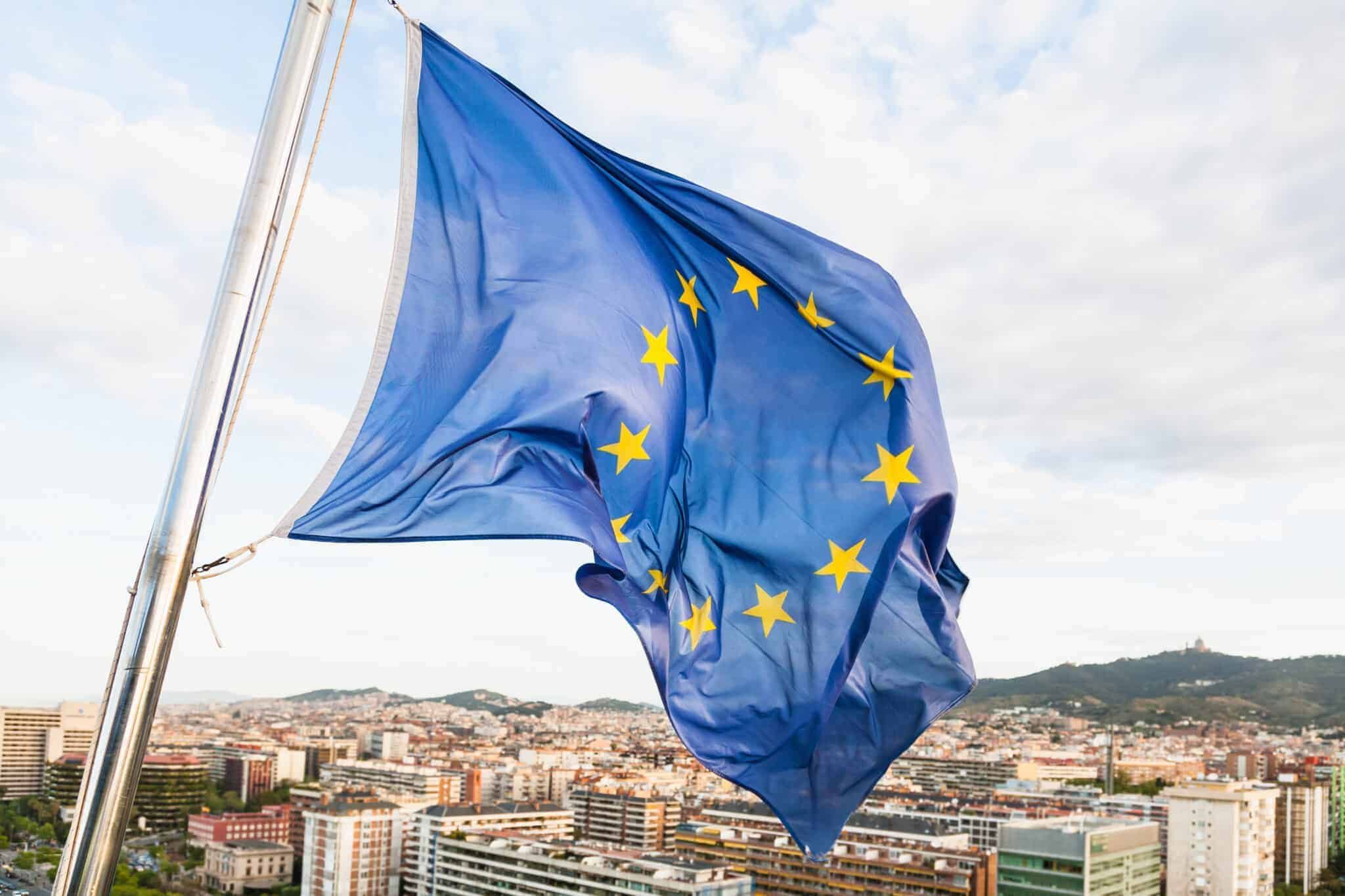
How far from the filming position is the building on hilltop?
41950mm

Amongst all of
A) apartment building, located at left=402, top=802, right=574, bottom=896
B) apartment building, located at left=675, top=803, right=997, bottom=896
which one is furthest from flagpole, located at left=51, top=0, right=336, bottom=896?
apartment building, located at left=402, top=802, right=574, bottom=896

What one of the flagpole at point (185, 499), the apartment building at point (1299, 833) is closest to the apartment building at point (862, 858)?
the apartment building at point (1299, 833)

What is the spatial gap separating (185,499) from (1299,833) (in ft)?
132

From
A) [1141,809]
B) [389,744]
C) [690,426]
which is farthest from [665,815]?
[690,426]

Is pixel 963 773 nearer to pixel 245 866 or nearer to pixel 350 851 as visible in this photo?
pixel 350 851

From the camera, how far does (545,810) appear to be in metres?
39.7

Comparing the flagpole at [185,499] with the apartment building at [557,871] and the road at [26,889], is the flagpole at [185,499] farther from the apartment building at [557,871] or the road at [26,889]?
the apartment building at [557,871]

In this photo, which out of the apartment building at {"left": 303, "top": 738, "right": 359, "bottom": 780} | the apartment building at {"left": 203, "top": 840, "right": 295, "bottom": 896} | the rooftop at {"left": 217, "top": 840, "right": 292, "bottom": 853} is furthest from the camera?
the apartment building at {"left": 303, "top": 738, "right": 359, "bottom": 780}

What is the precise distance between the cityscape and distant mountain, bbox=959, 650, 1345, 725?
0.42 m

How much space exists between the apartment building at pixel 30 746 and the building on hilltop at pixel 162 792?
684cm

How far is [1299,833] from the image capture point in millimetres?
35875

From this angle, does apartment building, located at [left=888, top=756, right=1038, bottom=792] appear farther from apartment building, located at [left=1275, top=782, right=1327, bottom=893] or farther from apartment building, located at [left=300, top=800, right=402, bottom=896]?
apartment building, located at [left=300, top=800, right=402, bottom=896]

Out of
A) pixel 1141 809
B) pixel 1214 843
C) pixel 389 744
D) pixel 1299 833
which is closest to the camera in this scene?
pixel 1214 843

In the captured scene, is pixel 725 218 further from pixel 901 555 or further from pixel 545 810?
pixel 545 810
